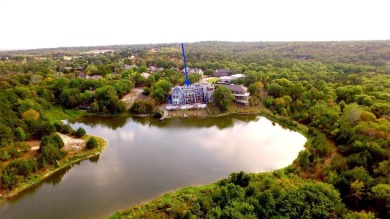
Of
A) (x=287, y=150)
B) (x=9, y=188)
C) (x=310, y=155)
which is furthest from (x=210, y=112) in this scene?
(x=9, y=188)

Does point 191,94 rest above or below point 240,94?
above

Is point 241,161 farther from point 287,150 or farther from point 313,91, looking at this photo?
point 313,91

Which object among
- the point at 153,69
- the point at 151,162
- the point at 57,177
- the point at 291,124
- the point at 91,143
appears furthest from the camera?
the point at 153,69

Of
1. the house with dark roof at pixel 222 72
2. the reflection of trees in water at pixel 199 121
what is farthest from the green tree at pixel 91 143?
the house with dark roof at pixel 222 72

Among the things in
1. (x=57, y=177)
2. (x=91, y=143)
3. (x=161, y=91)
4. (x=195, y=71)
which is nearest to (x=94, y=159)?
(x=91, y=143)

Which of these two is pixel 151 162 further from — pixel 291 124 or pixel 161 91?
pixel 161 91

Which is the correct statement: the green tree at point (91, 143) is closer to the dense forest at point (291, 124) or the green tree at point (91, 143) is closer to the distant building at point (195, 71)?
the dense forest at point (291, 124)

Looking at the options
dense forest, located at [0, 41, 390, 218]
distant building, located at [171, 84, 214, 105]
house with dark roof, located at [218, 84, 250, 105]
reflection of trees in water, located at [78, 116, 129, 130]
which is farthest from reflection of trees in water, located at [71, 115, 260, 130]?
distant building, located at [171, 84, 214, 105]
